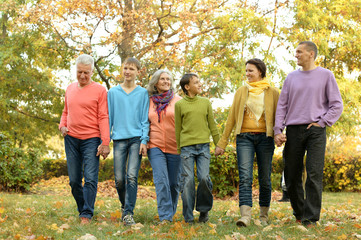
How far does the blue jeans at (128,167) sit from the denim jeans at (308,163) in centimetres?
191


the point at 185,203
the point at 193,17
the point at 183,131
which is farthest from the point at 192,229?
the point at 193,17

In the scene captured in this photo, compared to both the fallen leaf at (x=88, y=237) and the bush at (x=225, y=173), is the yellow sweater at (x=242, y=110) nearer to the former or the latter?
the fallen leaf at (x=88, y=237)

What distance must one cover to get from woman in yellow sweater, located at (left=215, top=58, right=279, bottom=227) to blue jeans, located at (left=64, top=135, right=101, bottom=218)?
5.29 feet

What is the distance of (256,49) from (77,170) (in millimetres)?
11501

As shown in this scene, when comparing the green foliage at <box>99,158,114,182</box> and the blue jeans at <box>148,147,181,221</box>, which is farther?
the green foliage at <box>99,158,114,182</box>

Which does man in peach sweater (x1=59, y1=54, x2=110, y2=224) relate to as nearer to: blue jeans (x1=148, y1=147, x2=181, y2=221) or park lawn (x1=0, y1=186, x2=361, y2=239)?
park lawn (x1=0, y1=186, x2=361, y2=239)

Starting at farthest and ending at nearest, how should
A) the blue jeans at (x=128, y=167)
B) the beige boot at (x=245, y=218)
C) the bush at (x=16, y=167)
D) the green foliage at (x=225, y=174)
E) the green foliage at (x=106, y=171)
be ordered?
1. the green foliage at (x=106, y=171)
2. the green foliage at (x=225, y=174)
3. the bush at (x=16, y=167)
4. the blue jeans at (x=128, y=167)
5. the beige boot at (x=245, y=218)

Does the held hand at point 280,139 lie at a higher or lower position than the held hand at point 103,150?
higher

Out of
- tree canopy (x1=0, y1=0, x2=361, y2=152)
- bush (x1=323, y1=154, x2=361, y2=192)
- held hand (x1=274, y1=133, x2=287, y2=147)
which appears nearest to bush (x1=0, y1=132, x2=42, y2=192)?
tree canopy (x1=0, y1=0, x2=361, y2=152)

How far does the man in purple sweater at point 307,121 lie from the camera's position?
5.06 m

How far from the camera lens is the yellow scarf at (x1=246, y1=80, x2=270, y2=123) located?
541 cm

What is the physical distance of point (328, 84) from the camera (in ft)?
16.8

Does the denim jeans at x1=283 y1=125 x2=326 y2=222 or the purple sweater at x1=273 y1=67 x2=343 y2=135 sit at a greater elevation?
the purple sweater at x1=273 y1=67 x2=343 y2=135

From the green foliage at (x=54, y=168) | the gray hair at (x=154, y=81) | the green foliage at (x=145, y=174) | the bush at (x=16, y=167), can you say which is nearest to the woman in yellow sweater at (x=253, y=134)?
the gray hair at (x=154, y=81)
